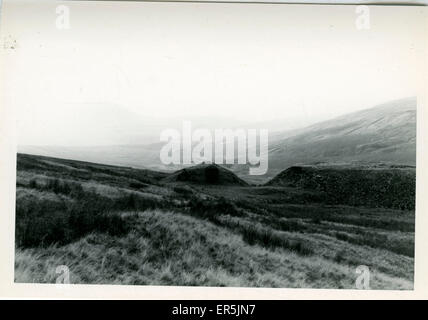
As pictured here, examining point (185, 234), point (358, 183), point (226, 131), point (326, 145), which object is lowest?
point (185, 234)

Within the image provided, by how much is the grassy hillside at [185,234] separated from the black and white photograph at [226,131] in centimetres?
1

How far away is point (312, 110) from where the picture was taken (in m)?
4.77

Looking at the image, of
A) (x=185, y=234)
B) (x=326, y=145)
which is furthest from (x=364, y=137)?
(x=185, y=234)

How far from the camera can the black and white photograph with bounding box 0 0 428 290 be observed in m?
4.69

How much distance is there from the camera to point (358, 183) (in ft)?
15.7

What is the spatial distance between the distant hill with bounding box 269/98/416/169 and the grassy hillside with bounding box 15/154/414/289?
0.42 meters

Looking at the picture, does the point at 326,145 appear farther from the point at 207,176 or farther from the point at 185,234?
the point at 185,234

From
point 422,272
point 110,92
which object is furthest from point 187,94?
point 422,272

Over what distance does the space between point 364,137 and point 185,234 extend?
2107 mm

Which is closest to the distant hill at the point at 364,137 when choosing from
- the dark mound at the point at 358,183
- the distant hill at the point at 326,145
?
the distant hill at the point at 326,145

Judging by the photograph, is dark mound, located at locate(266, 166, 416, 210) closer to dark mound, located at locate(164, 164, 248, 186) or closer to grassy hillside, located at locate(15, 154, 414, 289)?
grassy hillside, located at locate(15, 154, 414, 289)

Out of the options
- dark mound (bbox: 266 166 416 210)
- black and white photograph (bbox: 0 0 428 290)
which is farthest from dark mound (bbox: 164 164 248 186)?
dark mound (bbox: 266 166 416 210)

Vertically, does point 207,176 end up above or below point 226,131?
below

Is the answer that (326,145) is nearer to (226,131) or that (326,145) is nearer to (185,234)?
(226,131)
